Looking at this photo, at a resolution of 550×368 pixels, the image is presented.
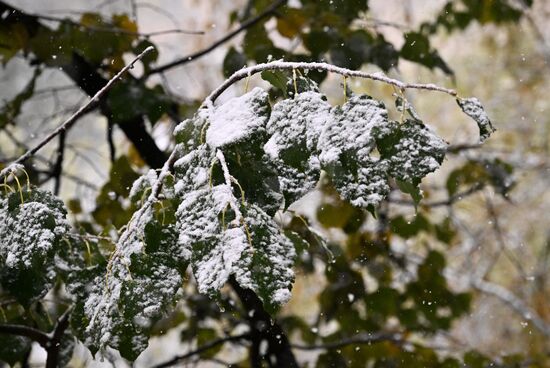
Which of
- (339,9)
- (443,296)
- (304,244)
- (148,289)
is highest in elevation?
(339,9)

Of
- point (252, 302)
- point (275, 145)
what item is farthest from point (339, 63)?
point (275, 145)

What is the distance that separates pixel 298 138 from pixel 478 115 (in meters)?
0.16

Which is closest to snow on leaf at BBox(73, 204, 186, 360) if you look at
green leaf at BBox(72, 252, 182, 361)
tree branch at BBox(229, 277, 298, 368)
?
green leaf at BBox(72, 252, 182, 361)

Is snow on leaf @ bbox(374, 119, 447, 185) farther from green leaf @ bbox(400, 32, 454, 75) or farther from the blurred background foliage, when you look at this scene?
green leaf @ bbox(400, 32, 454, 75)

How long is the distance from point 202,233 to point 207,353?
3.38ft

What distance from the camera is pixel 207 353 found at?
151cm

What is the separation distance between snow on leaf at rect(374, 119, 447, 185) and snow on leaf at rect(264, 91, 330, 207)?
0.06m

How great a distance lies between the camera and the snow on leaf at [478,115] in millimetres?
562

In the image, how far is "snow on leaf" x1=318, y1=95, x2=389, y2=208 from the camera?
21.2 inches

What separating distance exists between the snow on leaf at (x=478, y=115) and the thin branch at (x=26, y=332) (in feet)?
2.15

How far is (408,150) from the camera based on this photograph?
54cm

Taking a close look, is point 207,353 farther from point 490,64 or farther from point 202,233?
point 490,64

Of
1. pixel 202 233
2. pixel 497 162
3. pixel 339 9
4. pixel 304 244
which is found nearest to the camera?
pixel 202 233

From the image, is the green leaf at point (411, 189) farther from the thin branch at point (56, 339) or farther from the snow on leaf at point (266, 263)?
the thin branch at point (56, 339)
